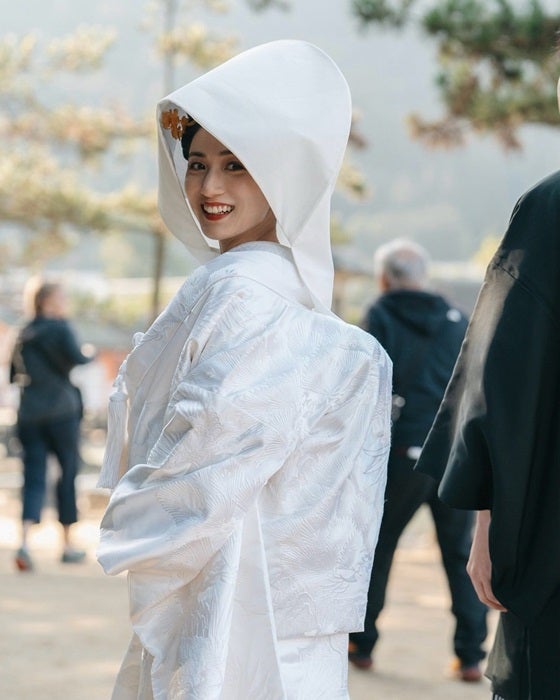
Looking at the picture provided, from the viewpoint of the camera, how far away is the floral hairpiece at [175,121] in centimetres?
221

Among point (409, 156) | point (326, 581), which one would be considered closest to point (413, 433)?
point (326, 581)

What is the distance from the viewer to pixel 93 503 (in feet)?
36.2

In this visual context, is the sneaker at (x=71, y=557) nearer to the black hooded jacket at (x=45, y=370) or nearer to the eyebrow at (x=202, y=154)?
the black hooded jacket at (x=45, y=370)

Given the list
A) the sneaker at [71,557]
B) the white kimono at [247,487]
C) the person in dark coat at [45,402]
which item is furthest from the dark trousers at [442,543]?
the sneaker at [71,557]

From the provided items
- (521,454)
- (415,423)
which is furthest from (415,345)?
(521,454)

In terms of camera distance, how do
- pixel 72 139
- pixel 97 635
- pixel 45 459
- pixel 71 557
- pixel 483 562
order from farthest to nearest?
pixel 72 139 → pixel 71 557 → pixel 45 459 → pixel 97 635 → pixel 483 562

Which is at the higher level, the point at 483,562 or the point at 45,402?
the point at 483,562

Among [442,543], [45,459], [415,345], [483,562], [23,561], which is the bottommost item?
[23,561]

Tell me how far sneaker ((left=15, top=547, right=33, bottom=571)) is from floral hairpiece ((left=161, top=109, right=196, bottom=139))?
5063mm

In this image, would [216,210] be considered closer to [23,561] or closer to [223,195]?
[223,195]

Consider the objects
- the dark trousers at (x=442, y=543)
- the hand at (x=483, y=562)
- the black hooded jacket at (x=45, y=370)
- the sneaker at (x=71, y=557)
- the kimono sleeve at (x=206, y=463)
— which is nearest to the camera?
the kimono sleeve at (x=206, y=463)

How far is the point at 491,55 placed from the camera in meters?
6.84

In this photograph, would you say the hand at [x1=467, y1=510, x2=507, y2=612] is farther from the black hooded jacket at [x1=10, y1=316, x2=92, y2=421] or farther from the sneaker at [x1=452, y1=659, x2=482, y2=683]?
the black hooded jacket at [x1=10, y1=316, x2=92, y2=421]

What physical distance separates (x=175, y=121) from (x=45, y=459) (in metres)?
5.17
